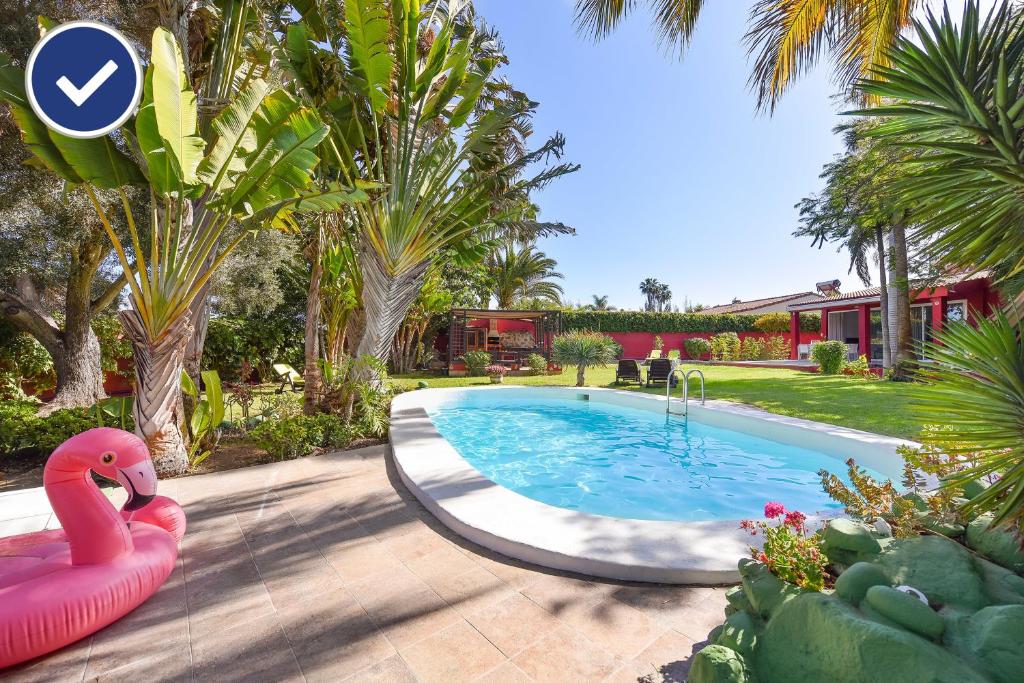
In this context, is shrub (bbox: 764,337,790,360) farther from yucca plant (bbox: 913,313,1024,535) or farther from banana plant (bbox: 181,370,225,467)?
banana plant (bbox: 181,370,225,467)

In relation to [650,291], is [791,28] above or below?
below

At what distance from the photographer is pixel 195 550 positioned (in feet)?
11.6

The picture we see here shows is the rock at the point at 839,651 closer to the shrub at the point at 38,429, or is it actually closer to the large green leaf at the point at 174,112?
the large green leaf at the point at 174,112

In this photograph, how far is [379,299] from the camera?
8133mm

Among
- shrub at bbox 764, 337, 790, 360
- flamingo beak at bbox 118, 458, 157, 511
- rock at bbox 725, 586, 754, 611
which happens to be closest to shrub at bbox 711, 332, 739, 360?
shrub at bbox 764, 337, 790, 360

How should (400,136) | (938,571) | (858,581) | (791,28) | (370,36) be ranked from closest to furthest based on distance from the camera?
(858,581) → (938,571) → (370,36) → (791,28) → (400,136)

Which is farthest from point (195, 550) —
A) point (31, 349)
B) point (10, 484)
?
point (31, 349)

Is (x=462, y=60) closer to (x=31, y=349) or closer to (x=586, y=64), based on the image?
(x=586, y=64)

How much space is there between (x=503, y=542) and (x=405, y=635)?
3.51 feet

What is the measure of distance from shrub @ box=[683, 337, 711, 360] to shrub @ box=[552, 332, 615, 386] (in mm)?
13267

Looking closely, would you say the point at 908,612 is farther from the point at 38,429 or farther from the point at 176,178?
the point at 38,429

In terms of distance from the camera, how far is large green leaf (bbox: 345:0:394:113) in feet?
20.8

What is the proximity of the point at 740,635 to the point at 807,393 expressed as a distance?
1270 centimetres

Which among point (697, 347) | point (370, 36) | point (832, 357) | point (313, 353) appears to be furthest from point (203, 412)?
point (697, 347)
